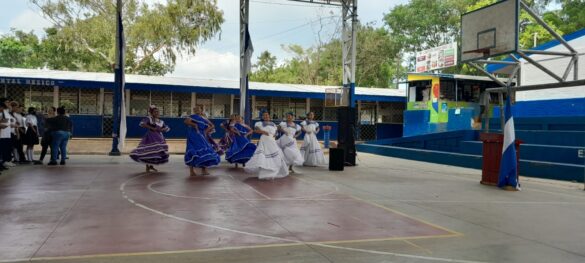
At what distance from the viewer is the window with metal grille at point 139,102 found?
24.5 metres

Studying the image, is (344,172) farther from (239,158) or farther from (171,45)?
(171,45)

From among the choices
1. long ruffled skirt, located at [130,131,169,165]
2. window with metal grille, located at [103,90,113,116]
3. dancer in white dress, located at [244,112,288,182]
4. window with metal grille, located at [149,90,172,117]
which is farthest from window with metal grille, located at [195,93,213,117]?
dancer in white dress, located at [244,112,288,182]

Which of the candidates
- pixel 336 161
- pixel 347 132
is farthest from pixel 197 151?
pixel 347 132

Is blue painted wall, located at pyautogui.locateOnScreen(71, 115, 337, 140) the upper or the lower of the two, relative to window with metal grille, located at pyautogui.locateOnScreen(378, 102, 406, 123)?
lower

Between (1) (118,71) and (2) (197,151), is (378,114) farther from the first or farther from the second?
(2) (197,151)

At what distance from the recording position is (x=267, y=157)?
37.2 ft

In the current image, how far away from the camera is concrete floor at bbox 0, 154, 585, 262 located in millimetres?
4961

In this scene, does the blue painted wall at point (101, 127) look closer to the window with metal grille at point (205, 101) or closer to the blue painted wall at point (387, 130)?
the window with metal grille at point (205, 101)

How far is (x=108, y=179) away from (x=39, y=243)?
18.5 ft

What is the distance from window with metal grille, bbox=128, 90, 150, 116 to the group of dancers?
12.7 m

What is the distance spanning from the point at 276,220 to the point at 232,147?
7.07m

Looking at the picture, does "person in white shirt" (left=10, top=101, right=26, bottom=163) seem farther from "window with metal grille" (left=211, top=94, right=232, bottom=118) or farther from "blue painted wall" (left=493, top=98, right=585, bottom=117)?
"blue painted wall" (left=493, top=98, right=585, bottom=117)

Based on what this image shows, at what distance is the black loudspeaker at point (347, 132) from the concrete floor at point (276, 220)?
401 cm

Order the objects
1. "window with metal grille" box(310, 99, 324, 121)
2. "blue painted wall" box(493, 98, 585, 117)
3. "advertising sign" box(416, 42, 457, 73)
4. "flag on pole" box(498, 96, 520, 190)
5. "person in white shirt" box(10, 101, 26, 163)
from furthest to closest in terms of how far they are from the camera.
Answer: "advertising sign" box(416, 42, 457, 73) < "window with metal grille" box(310, 99, 324, 121) < "blue painted wall" box(493, 98, 585, 117) < "person in white shirt" box(10, 101, 26, 163) < "flag on pole" box(498, 96, 520, 190)
